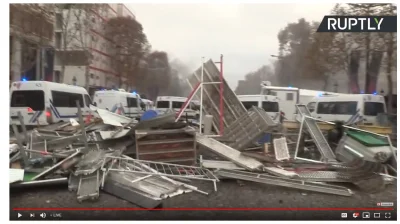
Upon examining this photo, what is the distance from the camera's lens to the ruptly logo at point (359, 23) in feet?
11.3

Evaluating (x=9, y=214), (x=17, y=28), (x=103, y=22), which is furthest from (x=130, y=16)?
(x=9, y=214)

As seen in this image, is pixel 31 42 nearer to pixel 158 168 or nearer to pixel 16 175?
pixel 16 175

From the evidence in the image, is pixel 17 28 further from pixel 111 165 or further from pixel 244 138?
pixel 244 138

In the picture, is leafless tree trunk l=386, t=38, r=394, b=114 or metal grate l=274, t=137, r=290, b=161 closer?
leafless tree trunk l=386, t=38, r=394, b=114

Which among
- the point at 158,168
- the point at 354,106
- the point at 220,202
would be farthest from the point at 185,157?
the point at 354,106

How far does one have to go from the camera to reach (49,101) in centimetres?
529

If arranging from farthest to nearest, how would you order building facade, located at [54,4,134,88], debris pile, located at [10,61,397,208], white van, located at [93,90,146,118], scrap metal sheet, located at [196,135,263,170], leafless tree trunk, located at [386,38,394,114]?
1. white van, located at [93,90,146,118]
2. scrap metal sheet, located at [196,135,263,170]
3. debris pile, located at [10,61,397,208]
4. building facade, located at [54,4,134,88]
5. leafless tree trunk, located at [386,38,394,114]

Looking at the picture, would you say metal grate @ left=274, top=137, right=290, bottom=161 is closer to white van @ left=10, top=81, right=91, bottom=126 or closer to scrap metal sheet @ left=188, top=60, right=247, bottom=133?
scrap metal sheet @ left=188, top=60, right=247, bottom=133

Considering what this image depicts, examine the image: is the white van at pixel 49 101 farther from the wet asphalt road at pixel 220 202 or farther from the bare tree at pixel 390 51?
the bare tree at pixel 390 51

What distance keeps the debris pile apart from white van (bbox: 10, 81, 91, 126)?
0.62ft

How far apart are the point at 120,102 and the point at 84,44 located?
1763 mm

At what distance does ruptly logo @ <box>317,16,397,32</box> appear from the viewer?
11.3ft

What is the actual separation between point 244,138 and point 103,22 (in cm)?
236

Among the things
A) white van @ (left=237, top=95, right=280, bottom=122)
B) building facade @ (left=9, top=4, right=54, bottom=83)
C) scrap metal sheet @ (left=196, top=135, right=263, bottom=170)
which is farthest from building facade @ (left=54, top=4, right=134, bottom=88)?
white van @ (left=237, top=95, right=280, bottom=122)
